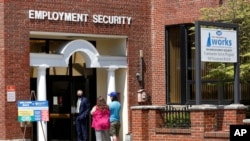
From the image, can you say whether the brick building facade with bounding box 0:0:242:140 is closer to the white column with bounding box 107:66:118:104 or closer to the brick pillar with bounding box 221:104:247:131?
the white column with bounding box 107:66:118:104

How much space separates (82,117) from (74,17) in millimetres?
3472

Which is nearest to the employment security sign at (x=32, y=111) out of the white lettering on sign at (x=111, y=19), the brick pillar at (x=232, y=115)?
the white lettering on sign at (x=111, y=19)

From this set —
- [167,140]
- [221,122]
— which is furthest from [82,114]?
[221,122]

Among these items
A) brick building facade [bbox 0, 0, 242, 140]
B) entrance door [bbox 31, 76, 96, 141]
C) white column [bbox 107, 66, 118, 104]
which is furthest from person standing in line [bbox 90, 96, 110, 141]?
white column [bbox 107, 66, 118, 104]

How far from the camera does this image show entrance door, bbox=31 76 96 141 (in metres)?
24.2

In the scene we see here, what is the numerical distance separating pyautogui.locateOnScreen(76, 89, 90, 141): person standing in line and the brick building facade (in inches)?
60.6

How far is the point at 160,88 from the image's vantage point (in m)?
25.6

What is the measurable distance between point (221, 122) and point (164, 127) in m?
2.31

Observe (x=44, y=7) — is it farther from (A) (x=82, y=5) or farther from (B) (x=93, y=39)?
(B) (x=93, y=39)

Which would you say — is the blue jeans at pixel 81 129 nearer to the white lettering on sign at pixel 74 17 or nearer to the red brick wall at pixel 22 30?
the red brick wall at pixel 22 30

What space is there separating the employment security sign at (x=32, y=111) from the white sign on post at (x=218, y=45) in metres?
5.90

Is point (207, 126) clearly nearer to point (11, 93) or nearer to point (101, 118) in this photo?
point (101, 118)

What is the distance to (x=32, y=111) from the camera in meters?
21.4

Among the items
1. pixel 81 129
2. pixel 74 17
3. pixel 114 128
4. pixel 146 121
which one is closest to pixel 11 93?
pixel 81 129
